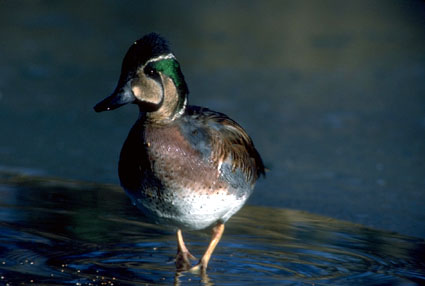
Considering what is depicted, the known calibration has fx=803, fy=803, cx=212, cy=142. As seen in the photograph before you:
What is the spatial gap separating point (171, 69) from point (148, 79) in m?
0.19

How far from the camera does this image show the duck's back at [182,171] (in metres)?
5.26

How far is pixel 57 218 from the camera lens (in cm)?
643

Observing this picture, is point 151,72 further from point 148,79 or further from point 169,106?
point 169,106

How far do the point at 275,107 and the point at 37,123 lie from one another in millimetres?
2777

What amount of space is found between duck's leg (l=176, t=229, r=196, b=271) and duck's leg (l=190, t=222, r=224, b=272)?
0.07 metres

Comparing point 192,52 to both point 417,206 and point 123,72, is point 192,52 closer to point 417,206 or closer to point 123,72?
point 417,206

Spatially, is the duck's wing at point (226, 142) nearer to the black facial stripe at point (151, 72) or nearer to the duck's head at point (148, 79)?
the duck's head at point (148, 79)

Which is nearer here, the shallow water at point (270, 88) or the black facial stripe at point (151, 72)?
the black facial stripe at point (151, 72)

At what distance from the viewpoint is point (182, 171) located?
17.3 feet

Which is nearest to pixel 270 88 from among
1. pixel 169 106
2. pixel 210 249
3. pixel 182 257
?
pixel 210 249

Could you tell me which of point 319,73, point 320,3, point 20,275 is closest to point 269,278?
point 20,275

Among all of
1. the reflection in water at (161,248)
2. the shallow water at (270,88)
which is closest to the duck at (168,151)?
the reflection in water at (161,248)

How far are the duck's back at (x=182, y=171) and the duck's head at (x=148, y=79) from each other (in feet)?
0.57

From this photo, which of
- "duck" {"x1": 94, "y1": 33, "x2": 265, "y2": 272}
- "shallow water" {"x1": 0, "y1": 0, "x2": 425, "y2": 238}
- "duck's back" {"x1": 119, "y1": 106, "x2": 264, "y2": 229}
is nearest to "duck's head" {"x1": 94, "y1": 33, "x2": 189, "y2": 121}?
"duck" {"x1": 94, "y1": 33, "x2": 265, "y2": 272}
